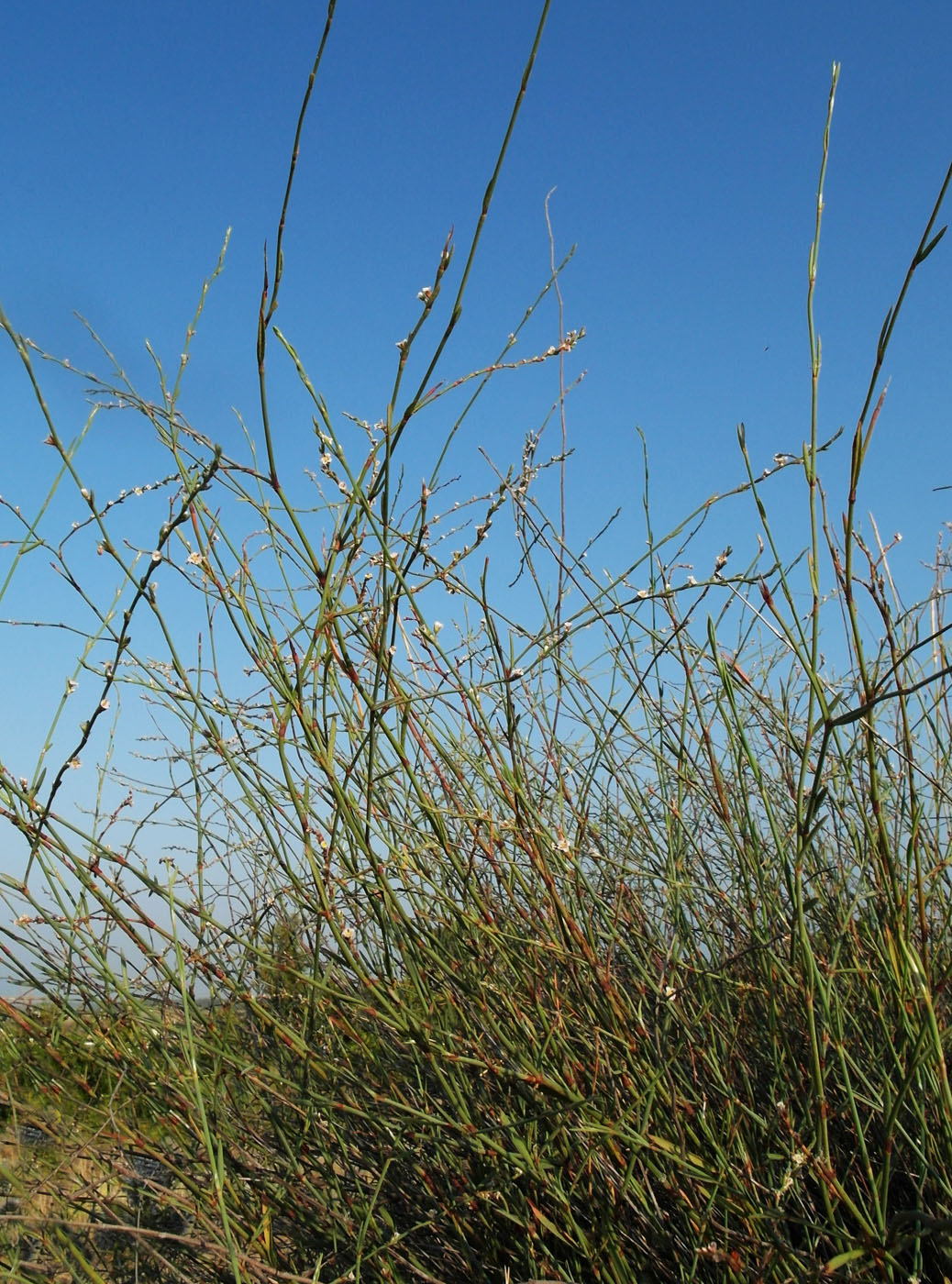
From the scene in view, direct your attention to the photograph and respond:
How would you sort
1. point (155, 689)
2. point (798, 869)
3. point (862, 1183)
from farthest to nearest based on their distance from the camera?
point (155, 689)
point (862, 1183)
point (798, 869)

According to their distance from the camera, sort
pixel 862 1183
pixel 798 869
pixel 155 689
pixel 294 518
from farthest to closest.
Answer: pixel 155 689
pixel 862 1183
pixel 294 518
pixel 798 869

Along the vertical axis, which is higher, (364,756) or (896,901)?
(364,756)

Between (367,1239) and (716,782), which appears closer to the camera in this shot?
(367,1239)

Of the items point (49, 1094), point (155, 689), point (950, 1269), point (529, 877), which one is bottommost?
point (950, 1269)

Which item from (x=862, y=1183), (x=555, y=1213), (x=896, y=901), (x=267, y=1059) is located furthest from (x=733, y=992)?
(x=267, y=1059)

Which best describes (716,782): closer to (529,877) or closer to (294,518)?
(529,877)

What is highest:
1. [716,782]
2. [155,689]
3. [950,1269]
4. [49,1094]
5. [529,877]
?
[155,689]

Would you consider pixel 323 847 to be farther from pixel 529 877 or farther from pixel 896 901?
pixel 896 901

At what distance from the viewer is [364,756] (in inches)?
60.8

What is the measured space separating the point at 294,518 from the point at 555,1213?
917mm

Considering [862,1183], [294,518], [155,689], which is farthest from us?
[155,689]

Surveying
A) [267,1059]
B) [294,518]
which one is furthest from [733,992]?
[294,518]

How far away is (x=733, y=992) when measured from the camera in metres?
1.51

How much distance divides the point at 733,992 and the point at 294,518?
0.90m
